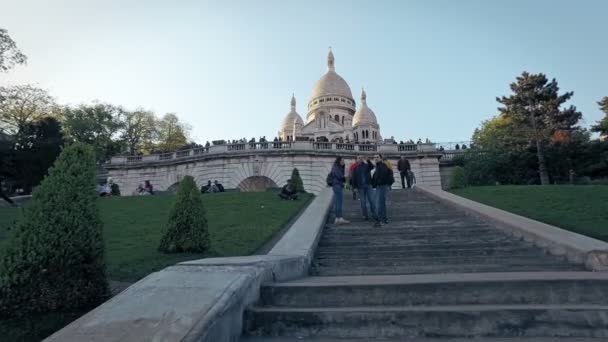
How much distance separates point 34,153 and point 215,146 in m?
11.7

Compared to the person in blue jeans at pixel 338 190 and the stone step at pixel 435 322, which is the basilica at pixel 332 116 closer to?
the person in blue jeans at pixel 338 190

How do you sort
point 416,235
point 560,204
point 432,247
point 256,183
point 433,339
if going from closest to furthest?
point 433,339
point 432,247
point 416,235
point 560,204
point 256,183

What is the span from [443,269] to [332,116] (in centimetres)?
6974

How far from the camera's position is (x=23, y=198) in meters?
20.9

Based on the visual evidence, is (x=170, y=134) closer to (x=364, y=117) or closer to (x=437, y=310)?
(x=364, y=117)

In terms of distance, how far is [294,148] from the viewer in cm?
2792

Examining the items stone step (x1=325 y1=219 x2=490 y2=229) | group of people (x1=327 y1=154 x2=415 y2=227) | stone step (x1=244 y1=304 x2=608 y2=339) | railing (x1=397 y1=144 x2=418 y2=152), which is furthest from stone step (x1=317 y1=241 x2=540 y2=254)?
railing (x1=397 y1=144 x2=418 y2=152)

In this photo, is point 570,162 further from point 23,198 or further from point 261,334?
point 23,198

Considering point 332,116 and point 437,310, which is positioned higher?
point 332,116

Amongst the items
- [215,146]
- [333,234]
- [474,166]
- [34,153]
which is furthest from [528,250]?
[34,153]

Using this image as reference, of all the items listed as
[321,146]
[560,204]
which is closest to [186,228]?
[560,204]

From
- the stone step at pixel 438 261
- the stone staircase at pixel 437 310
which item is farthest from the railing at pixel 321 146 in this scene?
the stone staircase at pixel 437 310

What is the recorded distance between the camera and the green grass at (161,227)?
6.35 metres

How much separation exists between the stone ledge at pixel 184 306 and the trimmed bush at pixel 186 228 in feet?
10.5
